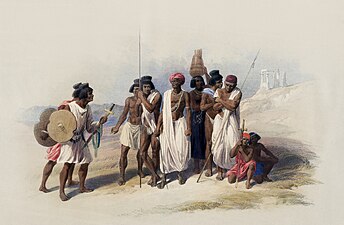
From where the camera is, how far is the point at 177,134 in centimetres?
490

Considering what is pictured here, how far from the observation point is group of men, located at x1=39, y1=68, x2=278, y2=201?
15.9 ft

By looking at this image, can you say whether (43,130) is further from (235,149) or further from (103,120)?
(235,149)

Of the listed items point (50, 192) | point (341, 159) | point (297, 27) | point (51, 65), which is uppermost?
point (297, 27)

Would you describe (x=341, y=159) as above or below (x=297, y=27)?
below

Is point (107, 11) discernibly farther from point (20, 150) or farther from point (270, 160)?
point (270, 160)

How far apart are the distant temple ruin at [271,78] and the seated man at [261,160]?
45 centimetres

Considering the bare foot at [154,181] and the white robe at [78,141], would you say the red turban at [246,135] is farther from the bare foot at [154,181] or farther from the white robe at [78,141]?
the white robe at [78,141]

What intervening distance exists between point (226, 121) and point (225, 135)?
12cm

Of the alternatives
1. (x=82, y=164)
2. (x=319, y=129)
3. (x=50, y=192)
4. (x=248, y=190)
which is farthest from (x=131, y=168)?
(x=319, y=129)

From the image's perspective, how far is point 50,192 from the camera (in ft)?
16.0

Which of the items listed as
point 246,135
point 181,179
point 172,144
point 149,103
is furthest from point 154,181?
point 246,135

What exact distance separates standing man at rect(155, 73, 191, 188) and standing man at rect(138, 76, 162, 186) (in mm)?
48

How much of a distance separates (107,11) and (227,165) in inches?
67.5

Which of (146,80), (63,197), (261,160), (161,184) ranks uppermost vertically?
(146,80)
